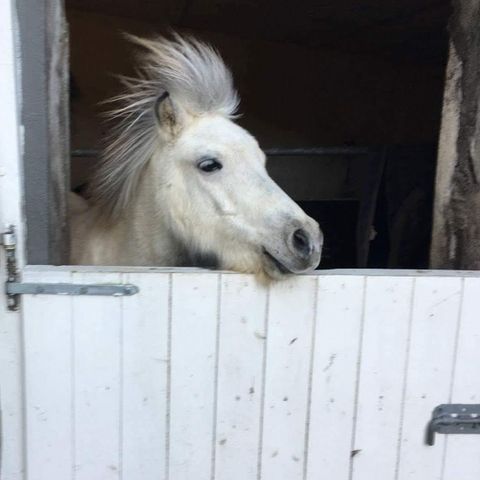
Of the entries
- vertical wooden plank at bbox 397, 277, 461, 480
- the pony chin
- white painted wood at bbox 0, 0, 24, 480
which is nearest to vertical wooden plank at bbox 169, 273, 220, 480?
the pony chin

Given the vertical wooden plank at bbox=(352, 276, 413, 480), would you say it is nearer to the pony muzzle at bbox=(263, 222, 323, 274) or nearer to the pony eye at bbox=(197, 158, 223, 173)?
the pony muzzle at bbox=(263, 222, 323, 274)

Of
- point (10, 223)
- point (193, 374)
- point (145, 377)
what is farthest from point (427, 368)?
point (10, 223)

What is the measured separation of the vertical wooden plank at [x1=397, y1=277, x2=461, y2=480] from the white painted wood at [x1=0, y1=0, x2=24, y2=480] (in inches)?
34.2

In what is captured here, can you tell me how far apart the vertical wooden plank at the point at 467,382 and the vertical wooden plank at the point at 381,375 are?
13 centimetres

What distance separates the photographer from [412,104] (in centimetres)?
440

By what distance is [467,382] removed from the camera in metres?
1.39

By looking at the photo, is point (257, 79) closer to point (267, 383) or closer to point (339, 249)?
point (339, 249)

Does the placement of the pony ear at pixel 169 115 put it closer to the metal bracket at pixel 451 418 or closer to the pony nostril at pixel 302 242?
the pony nostril at pixel 302 242

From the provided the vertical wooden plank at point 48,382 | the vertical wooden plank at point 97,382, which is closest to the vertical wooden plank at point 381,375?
the vertical wooden plank at point 97,382

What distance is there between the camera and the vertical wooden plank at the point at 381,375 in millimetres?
1329

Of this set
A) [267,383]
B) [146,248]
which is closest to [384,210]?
[146,248]

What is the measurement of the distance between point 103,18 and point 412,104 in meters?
2.26

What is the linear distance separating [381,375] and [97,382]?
0.64m

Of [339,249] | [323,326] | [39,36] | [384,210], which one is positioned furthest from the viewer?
[339,249]
